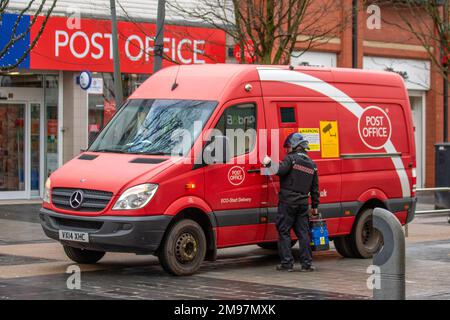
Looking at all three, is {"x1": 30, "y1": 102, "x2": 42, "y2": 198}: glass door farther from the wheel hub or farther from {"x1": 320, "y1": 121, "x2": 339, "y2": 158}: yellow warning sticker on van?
the wheel hub

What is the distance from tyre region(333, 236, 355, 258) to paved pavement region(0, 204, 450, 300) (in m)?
0.15

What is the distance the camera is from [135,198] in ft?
37.6

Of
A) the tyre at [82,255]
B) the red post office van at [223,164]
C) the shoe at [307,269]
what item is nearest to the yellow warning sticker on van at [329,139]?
the red post office van at [223,164]

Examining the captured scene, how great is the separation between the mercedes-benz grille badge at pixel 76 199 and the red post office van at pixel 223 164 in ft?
0.05

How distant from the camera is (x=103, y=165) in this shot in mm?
12055

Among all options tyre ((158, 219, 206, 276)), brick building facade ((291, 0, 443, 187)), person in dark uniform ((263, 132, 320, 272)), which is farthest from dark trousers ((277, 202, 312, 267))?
brick building facade ((291, 0, 443, 187))

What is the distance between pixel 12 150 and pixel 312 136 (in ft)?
38.8

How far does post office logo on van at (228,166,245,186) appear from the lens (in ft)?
40.8
